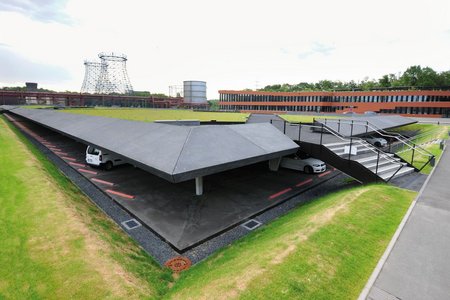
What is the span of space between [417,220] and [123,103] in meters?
90.6

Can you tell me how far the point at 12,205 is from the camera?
11.1 metres

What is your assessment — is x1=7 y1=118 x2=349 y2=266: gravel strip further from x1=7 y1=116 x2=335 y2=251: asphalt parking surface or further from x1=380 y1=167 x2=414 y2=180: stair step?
x1=380 y1=167 x2=414 y2=180: stair step

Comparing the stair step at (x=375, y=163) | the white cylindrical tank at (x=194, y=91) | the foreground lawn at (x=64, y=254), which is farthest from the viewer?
the white cylindrical tank at (x=194, y=91)

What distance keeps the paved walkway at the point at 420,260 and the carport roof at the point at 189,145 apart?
22.0 ft

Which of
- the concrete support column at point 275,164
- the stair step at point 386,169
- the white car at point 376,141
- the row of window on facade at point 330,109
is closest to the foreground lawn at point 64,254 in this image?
the stair step at point 386,169

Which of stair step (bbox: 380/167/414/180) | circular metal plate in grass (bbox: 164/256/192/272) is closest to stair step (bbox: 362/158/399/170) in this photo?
stair step (bbox: 380/167/414/180)

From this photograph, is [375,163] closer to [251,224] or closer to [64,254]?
[251,224]

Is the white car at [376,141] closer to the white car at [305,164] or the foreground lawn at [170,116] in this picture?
the white car at [305,164]

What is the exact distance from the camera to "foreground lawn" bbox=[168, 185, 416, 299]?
5766 millimetres

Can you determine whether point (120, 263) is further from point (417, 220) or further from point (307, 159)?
point (307, 159)

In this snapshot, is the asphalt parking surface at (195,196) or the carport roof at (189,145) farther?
the asphalt parking surface at (195,196)

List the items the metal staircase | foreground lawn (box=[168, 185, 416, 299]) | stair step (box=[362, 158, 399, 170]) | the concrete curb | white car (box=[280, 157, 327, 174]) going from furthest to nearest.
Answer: white car (box=[280, 157, 327, 174]) < stair step (box=[362, 158, 399, 170]) < the metal staircase < foreground lawn (box=[168, 185, 416, 299]) < the concrete curb

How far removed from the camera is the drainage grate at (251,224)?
1144 cm

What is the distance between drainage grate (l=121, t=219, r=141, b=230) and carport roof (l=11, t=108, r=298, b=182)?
2723 mm
